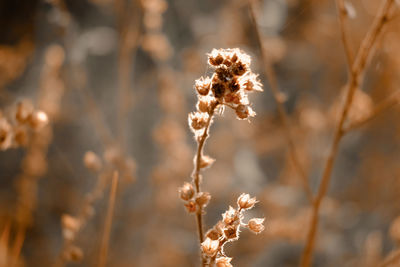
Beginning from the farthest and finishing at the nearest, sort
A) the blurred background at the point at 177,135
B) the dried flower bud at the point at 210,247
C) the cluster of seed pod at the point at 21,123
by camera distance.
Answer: the blurred background at the point at 177,135 → the cluster of seed pod at the point at 21,123 → the dried flower bud at the point at 210,247

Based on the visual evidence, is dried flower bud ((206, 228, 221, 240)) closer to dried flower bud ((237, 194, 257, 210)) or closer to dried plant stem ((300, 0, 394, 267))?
dried flower bud ((237, 194, 257, 210))

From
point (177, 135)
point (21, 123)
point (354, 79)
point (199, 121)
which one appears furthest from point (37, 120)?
point (177, 135)

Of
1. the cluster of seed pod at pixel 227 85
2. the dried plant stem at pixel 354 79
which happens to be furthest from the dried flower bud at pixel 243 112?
the dried plant stem at pixel 354 79

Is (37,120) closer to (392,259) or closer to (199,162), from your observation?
(199,162)

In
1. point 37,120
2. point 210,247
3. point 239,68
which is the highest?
point 37,120

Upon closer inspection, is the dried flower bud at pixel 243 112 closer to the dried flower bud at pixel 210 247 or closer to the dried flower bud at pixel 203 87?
the dried flower bud at pixel 203 87

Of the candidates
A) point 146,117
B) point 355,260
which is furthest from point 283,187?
point 146,117

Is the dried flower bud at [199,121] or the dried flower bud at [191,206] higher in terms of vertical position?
the dried flower bud at [199,121]

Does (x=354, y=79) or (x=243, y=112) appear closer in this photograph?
(x=243, y=112)
